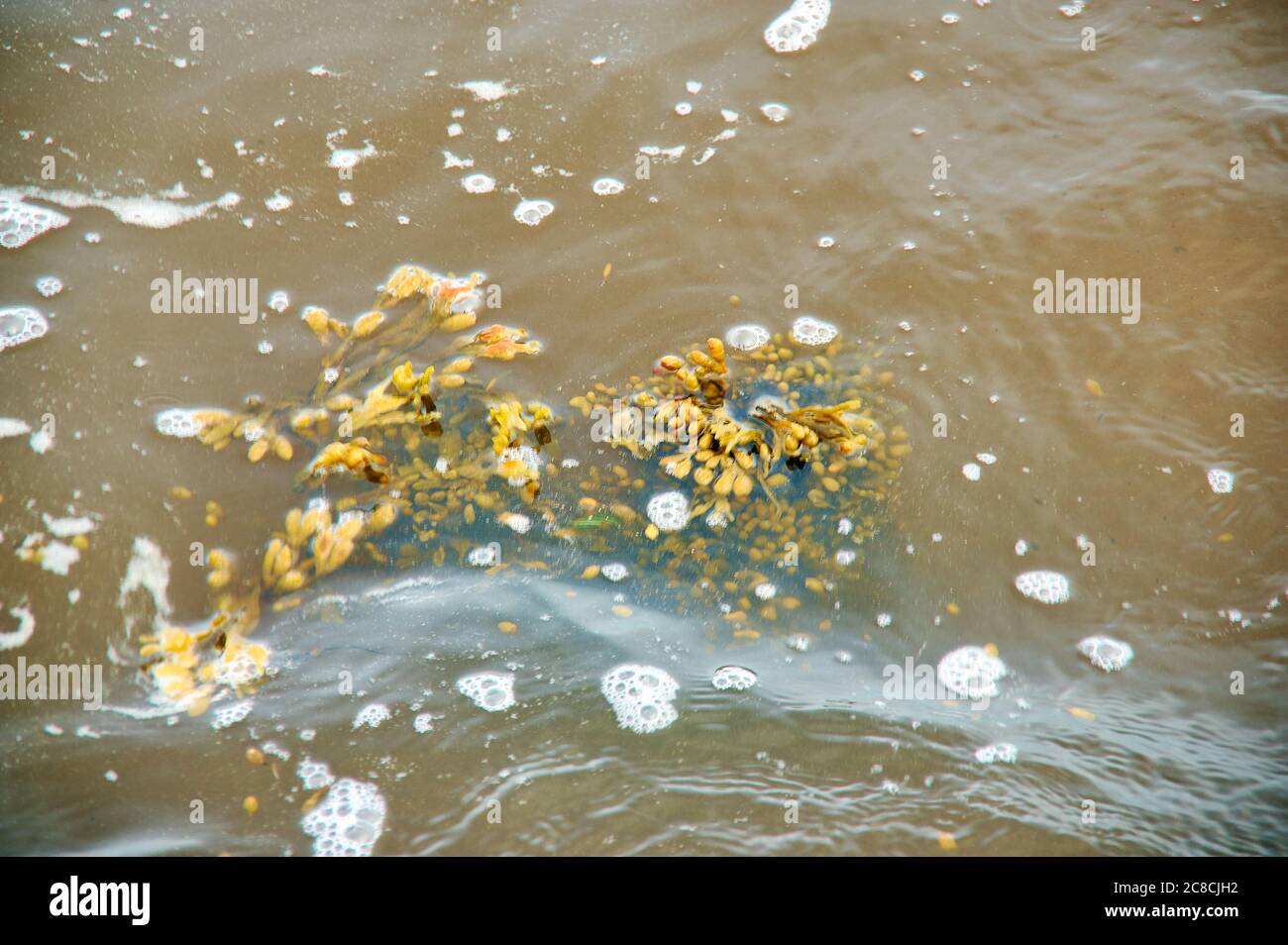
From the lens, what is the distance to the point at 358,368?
3117 mm

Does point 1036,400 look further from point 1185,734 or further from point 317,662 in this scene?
point 317,662

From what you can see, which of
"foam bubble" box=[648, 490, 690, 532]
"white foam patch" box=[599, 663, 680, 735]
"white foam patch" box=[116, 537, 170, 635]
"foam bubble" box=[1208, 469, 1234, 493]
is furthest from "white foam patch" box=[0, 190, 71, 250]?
"foam bubble" box=[1208, 469, 1234, 493]

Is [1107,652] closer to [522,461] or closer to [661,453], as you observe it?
[661,453]

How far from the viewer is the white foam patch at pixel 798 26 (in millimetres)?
3900

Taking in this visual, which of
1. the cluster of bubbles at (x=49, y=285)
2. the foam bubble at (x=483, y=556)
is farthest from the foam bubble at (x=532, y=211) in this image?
the cluster of bubbles at (x=49, y=285)

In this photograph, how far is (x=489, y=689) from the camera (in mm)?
2641

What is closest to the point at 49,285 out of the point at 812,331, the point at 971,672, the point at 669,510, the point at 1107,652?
the point at 669,510

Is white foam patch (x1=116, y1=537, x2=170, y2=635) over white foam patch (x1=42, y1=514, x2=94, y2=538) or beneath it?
beneath

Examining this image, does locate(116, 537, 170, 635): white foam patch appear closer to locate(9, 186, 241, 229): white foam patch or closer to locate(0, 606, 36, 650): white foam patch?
locate(0, 606, 36, 650): white foam patch

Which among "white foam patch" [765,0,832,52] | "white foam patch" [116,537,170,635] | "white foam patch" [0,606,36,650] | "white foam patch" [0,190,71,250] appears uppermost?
"white foam patch" [765,0,832,52]

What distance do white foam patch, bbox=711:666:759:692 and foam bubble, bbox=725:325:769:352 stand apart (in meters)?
1.15

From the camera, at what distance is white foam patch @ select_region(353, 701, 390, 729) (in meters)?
2.55

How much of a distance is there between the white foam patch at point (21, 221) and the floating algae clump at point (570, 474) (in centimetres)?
97

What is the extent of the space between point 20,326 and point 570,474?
200 centimetres
